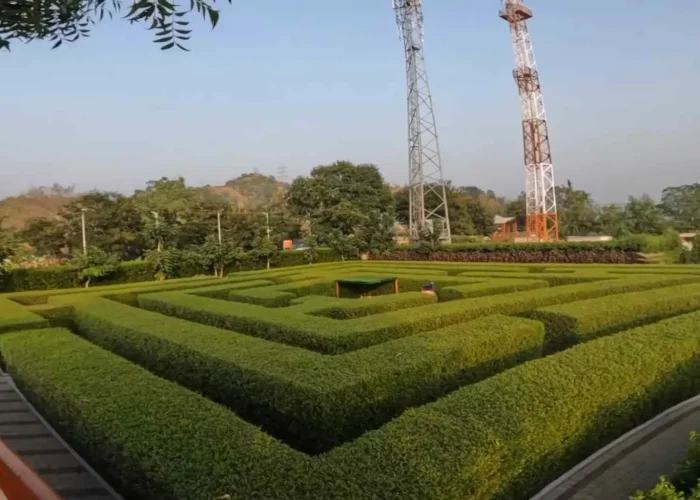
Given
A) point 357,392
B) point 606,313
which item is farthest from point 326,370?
point 606,313

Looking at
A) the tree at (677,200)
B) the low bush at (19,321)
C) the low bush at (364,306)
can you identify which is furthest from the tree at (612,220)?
the low bush at (19,321)

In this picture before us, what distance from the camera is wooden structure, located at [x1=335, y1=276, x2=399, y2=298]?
1434 cm

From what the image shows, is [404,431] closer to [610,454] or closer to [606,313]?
[610,454]

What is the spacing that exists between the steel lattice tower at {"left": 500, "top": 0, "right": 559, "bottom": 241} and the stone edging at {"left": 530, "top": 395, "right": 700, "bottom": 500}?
30.6 meters

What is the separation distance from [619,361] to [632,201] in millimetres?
36191

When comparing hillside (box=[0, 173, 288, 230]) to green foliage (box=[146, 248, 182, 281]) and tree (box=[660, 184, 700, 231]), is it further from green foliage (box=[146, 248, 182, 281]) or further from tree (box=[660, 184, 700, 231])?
tree (box=[660, 184, 700, 231])

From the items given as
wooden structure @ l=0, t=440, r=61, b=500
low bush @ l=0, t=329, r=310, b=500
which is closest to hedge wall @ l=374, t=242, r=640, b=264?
low bush @ l=0, t=329, r=310, b=500

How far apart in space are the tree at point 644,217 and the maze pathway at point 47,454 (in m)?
36.2

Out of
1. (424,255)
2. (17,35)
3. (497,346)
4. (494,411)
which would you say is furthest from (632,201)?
(17,35)

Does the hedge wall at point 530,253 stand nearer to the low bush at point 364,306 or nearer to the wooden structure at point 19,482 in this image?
the low bush at point 364,306

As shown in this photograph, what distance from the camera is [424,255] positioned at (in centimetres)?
2683

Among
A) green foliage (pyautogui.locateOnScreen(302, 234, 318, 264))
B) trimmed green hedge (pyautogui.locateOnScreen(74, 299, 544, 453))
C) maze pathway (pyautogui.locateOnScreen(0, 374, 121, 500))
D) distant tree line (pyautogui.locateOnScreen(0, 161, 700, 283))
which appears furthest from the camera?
green foliage (pyautogui.locateOnScreen(302, 234, 318, 264))

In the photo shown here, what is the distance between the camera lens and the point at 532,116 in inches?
1373

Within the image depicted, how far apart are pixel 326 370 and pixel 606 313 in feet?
15.4
